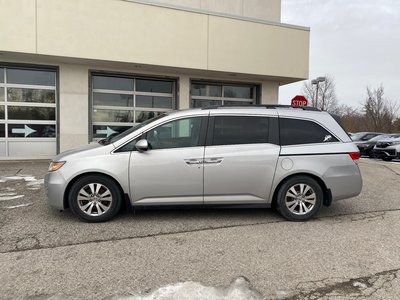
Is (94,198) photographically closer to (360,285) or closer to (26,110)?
(360,285)

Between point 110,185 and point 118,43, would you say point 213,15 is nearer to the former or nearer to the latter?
point 118,43

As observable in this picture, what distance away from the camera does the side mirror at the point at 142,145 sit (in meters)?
4.77

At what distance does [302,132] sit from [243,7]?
11254mm

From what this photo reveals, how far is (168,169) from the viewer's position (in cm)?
488

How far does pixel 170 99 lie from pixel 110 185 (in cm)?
931

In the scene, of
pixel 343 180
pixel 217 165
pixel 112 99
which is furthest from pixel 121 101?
pixel 343 180

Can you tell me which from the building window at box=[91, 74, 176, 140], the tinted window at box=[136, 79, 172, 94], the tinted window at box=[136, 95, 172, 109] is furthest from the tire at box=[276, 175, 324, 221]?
the tinted window at box=[136, 79, 172, 94]

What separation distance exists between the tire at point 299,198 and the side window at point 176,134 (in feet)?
5.28

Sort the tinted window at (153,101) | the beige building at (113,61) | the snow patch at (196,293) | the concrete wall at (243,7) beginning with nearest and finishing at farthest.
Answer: the snow patch at (196,293) < the beige building at (113,61) < the tinted window at (153,101) < the concrete wall at (243,7)

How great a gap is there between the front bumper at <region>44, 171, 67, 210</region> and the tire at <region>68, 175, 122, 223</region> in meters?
0.12

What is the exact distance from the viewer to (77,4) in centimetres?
1074

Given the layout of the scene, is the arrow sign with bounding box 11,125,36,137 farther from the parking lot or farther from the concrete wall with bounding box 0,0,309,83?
the parking lot

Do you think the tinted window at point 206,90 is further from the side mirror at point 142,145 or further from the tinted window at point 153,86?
the side mirror at point 142,145

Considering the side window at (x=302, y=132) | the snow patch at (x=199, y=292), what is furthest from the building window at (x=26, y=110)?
the snow patch at (x=199, y=292)
